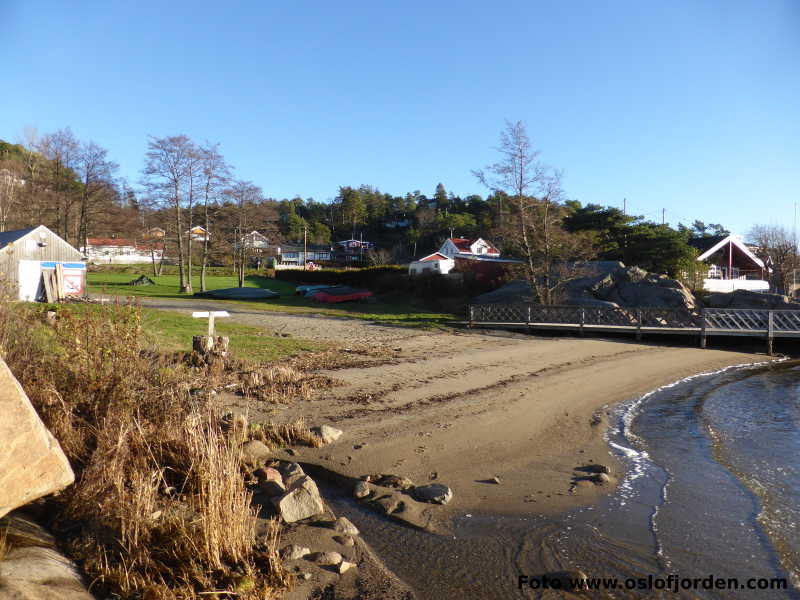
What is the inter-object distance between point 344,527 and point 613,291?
2980 cm

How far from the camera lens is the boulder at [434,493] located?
19.9ft

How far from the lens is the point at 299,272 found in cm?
5447

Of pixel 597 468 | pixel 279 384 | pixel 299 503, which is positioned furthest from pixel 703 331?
pixel 299 503

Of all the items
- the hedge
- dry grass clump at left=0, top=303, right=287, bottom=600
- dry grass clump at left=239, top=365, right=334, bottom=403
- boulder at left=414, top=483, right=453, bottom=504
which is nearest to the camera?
dry grass clump at left=0, top=303, right=287, bottom=600

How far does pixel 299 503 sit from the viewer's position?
5.39 metres

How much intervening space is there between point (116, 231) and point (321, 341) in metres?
43.7

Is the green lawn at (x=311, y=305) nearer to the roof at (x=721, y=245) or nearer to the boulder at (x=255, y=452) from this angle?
the boulder at (x=255, y=452)

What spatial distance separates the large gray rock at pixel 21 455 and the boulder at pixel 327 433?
3.75 meters

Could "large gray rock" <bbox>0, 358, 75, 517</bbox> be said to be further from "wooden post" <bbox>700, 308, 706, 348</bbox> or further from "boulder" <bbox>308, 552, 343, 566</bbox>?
"wooden post" <bbox>700, 308, 706, 348</bbox>

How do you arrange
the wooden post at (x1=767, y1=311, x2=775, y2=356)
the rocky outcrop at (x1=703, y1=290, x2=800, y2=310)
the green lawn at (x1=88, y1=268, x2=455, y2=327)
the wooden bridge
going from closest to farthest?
1. the wooden post at (x1=767, y1=311, x2=775, y2=356)
2. the wooden bridge
3. the green lawn at (x1=88, y1=268, x2=455, y2=327)
4. the rocky outcrop at (x1=703, y1=290, x2=800, y2=310)

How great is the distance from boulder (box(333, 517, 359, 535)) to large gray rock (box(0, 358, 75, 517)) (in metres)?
2.44

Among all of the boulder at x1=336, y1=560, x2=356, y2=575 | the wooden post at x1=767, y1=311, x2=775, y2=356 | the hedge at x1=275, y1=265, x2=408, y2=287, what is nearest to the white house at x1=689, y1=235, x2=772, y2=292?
the wooden post at x1=767, y1=311, x2=775, y2=356

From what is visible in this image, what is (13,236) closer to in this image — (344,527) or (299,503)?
(299,503)

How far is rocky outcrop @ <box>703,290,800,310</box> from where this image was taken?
96.2 ft
